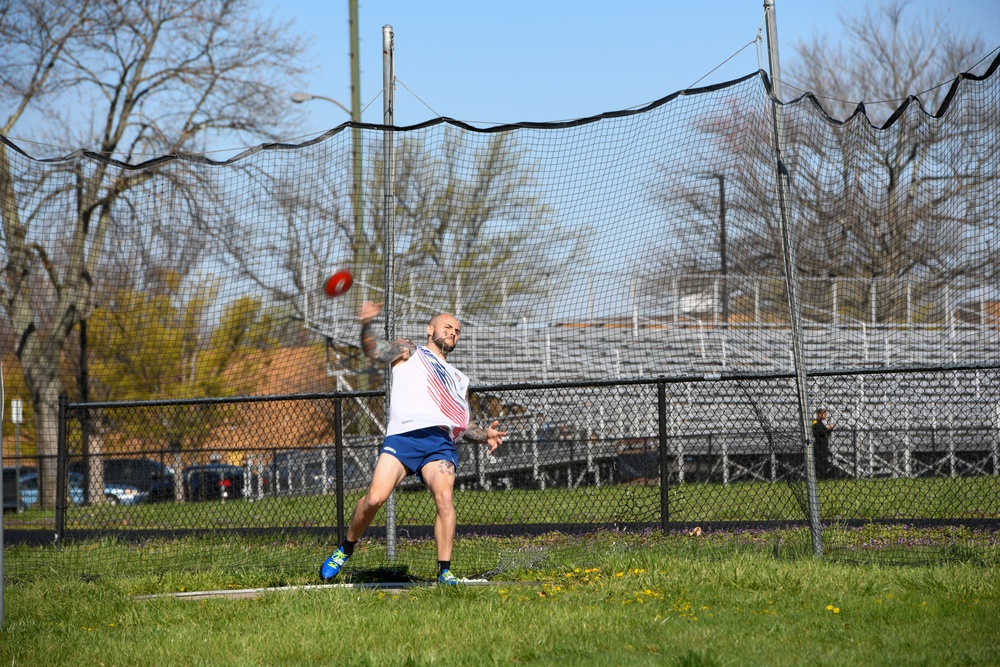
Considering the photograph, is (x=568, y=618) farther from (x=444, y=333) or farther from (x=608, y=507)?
(x=608, y=507)

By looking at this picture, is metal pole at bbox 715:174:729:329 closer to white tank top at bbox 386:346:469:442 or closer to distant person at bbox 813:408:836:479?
distant person at bbox 813:408:836:479

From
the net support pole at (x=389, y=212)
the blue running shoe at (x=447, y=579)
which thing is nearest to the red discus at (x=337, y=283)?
the net support pole at (x=389, y=212)

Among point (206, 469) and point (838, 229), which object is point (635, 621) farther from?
point (206, 469)

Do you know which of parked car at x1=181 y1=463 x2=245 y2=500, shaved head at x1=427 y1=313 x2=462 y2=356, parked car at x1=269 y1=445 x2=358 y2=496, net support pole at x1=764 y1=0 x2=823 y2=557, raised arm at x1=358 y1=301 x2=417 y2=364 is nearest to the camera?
raised arm at x1=358 y1=301 x2=417 y2=364

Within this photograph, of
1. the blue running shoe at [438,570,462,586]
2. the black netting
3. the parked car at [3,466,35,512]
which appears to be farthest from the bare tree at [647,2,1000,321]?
the parked car at [3,466,35,512]

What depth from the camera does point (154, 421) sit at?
890 inches

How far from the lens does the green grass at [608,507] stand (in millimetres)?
9273

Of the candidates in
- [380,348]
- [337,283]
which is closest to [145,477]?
[337,283]

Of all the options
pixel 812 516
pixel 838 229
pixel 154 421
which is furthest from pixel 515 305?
pixel 154 421

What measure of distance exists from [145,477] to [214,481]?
4.70 ft

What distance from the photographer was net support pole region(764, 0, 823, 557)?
22.1 feet

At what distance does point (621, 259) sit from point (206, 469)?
5926mm

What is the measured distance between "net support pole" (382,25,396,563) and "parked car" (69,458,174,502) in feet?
13.8

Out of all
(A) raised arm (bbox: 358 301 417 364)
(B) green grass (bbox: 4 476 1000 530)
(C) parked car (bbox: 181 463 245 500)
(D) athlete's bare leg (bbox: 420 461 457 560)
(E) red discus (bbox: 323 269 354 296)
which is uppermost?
(E) red discus (bbox: 323 269 354 296)
